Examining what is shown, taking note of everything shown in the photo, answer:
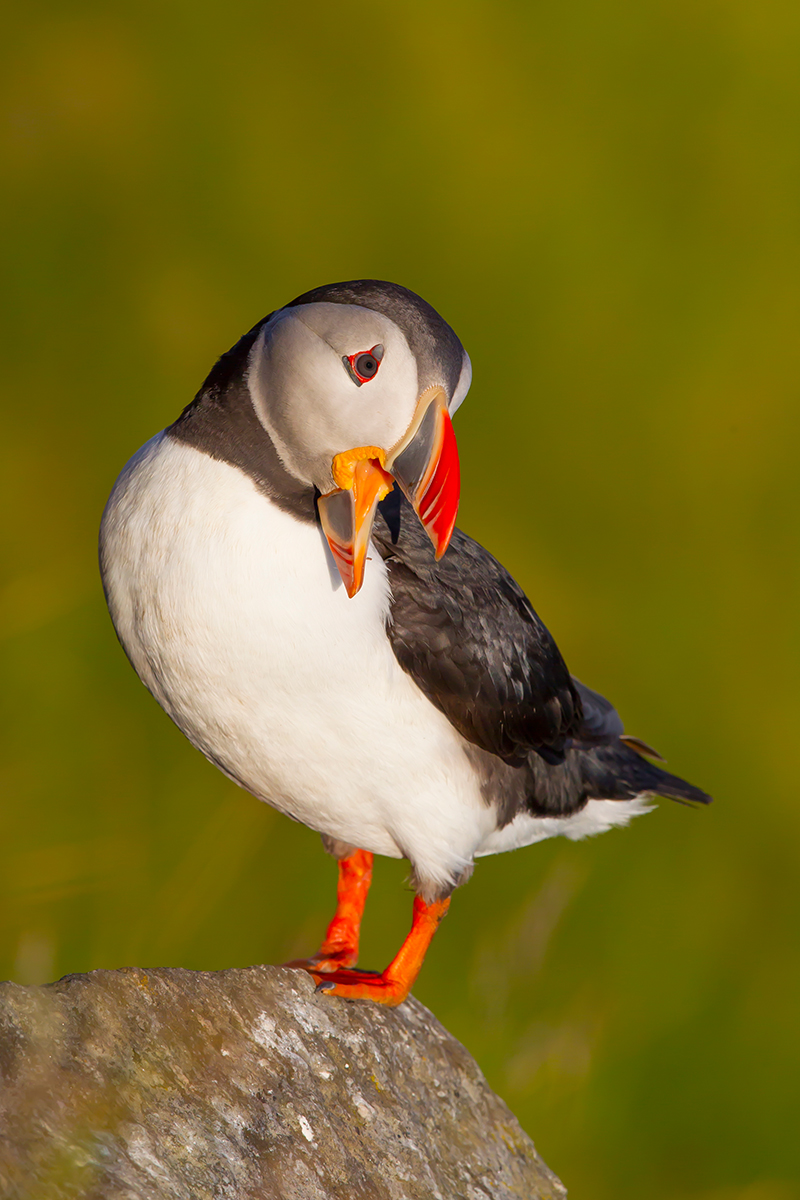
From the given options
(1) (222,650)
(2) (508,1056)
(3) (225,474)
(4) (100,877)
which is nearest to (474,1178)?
(2) (508,1056)

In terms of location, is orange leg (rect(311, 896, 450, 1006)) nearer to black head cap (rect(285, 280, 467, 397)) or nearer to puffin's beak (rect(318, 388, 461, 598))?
puffin's beak (rect(318, 388, 461, 598))

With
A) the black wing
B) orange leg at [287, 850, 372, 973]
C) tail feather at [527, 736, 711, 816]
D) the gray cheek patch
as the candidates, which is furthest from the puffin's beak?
orange leg at [287, 850, 372, 973]

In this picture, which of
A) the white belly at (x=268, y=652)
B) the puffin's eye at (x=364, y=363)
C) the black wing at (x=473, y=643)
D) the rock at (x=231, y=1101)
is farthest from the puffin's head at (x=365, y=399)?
the rock at (x=231, y=1101)

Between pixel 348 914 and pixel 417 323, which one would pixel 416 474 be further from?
pixel 348 914

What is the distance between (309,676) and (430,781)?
475 mm

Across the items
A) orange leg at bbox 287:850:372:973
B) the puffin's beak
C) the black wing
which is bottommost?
orange leg at bbox 287:850:372:973

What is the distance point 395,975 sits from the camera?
279cm

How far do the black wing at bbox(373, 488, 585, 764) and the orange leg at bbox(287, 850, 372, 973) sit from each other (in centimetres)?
68

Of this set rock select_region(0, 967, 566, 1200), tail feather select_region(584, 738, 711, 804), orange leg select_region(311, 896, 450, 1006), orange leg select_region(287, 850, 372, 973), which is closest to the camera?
rock select_region(0, 967, 566, 1200)

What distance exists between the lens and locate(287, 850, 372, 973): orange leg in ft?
10.1

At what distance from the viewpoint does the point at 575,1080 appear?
3420mm

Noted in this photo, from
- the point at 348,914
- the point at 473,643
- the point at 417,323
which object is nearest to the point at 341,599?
the point at 473,643

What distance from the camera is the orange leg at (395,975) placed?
263cm

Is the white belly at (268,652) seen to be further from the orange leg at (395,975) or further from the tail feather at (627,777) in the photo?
the tail feather at (627,777)
